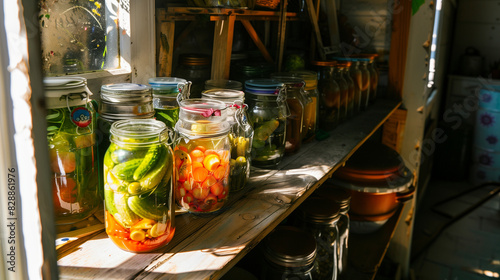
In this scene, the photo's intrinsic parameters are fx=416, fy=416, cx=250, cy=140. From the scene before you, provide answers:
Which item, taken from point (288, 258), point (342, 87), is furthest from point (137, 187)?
point (342, 87)

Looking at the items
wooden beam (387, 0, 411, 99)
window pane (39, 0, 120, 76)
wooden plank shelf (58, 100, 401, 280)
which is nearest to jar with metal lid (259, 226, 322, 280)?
wooden plank shelf (58, 100, 401, 280)

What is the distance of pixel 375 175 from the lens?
6.18 feet

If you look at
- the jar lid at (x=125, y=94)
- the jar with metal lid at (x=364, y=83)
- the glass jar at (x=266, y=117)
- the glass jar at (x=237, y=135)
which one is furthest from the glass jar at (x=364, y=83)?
the jar lid at (x=125, y=94)

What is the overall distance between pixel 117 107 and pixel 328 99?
966 mm

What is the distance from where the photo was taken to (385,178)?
1895 millimetres

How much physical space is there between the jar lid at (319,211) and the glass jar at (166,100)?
701 mm

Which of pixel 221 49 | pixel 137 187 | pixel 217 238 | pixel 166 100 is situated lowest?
pixel 217 238

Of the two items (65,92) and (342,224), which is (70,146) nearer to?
(65,92)

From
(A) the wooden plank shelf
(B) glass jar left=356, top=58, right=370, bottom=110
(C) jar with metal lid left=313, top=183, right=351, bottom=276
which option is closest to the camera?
(A) the wooden plank shelf

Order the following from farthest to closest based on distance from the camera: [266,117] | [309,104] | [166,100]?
[309,104] < [266,117] < [166,100]

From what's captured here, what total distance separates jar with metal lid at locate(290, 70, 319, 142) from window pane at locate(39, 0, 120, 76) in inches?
23.7

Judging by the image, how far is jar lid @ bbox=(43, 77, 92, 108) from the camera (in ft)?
2.44

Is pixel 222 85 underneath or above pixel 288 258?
above

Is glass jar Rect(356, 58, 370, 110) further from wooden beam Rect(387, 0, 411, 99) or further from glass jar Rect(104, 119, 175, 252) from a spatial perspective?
glass jar Rect(104, 119, 175, 252)
